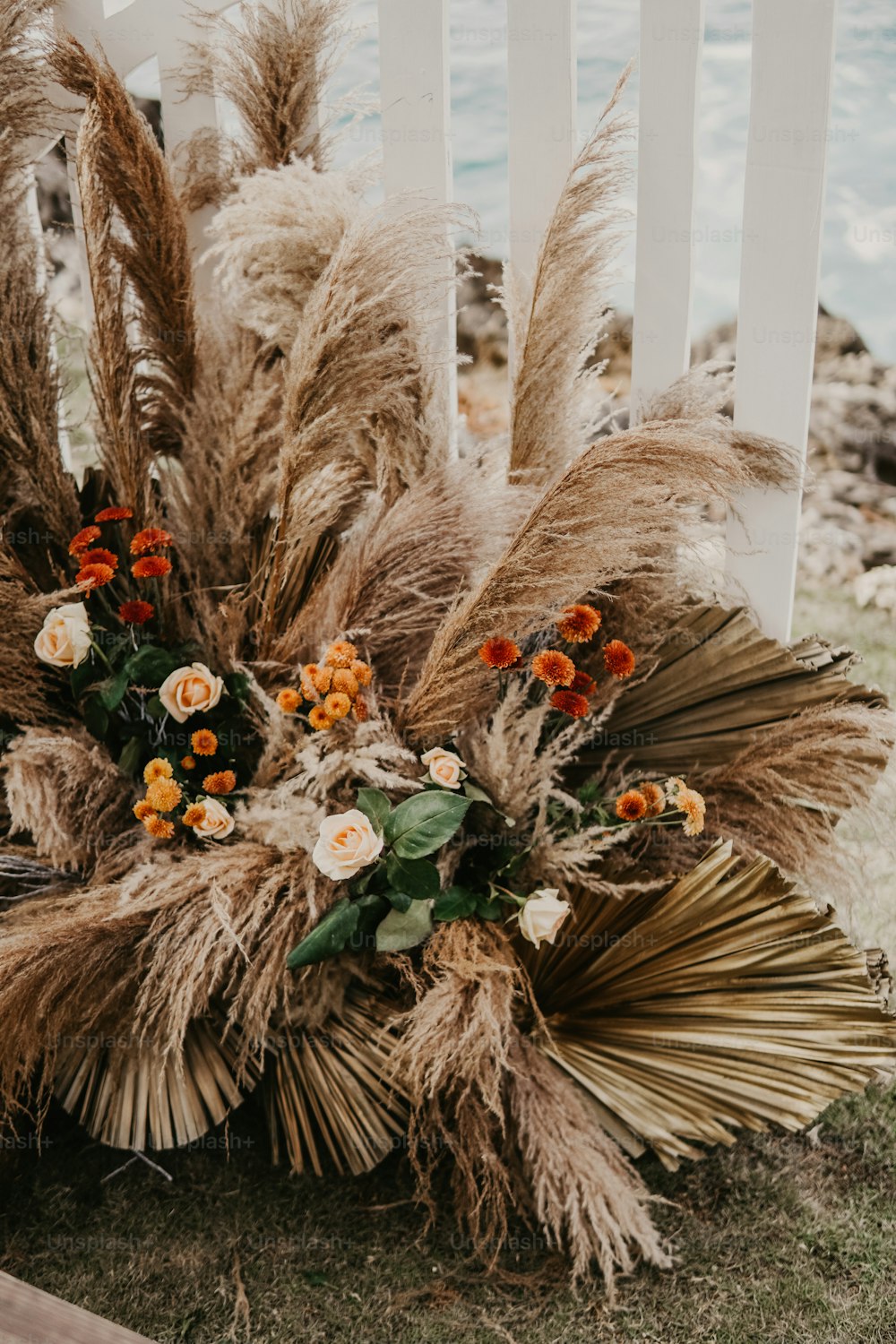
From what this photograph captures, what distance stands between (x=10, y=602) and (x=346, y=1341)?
0.95 meters

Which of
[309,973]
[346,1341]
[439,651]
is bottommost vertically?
[346,1341]

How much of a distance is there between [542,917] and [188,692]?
52cm

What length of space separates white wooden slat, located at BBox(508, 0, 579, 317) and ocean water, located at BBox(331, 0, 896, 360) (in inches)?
34.2

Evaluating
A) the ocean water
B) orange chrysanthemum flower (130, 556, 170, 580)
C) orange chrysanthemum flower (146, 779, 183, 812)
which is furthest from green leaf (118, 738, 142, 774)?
the ocean water

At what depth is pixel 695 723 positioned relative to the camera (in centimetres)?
149

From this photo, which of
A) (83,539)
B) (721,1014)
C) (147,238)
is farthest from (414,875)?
(147,238)

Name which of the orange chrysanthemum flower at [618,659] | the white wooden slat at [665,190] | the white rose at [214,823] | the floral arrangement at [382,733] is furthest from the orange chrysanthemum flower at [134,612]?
the white wooden slat at [665,190]

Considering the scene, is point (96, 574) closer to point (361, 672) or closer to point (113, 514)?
point (113, 514)

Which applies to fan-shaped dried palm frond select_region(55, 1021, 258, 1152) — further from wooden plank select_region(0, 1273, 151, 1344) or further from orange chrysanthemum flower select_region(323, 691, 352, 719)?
orange chrysanthemum flower select_region(323, 691, 352, 719)

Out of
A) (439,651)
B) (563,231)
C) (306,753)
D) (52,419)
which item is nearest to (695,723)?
(439,651)

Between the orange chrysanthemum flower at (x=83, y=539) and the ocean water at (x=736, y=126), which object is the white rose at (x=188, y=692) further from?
the ocean water at (x=736, y=126)

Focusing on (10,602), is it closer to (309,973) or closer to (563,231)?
(309,973)

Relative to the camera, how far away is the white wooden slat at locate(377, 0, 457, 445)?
1.42 metres

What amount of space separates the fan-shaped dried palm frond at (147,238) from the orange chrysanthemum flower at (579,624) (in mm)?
653
